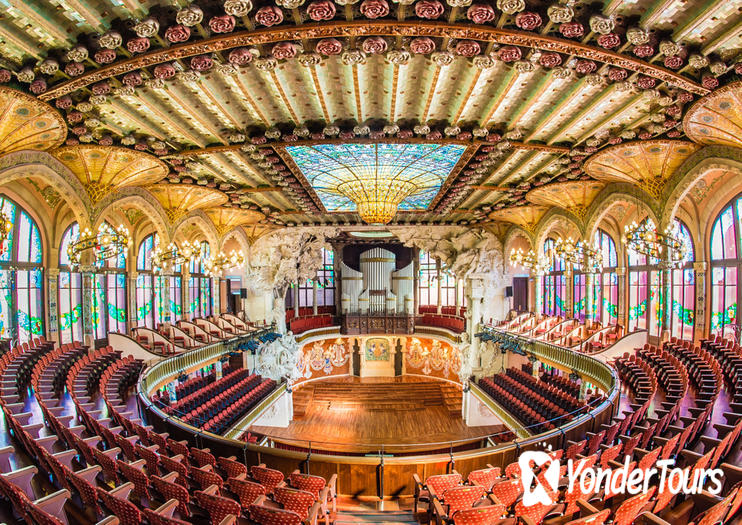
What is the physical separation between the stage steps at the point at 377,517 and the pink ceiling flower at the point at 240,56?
23.5ft

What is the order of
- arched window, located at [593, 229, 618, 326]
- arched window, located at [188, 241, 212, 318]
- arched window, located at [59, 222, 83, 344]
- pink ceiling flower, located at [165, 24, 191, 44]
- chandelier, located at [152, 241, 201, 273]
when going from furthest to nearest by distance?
1. arched window, located at [188, 241, 212, 318]
2. arched window, located at [593, 229, 618, 326]
3. arched window, located at [59, 222, 83, 344]
4. chandelier, located at [152, 241, 201, 273]
5. pink ceiling flower, located at [165, 24, 191, 44]

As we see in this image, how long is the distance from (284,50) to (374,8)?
61.0 inches

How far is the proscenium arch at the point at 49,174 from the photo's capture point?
962 cm

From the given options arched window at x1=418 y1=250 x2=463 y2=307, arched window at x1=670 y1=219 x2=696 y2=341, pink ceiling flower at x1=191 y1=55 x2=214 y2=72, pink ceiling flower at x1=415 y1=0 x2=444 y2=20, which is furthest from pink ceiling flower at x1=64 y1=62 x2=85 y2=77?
arched window at x1=418 y1=250 x2=463 y2=307

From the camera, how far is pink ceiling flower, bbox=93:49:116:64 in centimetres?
596

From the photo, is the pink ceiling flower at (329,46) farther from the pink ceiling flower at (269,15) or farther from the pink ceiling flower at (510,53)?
the pink ceiling flower at (510,53)

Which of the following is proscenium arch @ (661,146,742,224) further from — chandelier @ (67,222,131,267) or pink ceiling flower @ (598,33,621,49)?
chandelier @ (67,222,131,267)

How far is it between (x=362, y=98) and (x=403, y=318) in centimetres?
2293

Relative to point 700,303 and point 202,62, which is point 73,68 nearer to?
point 202,62

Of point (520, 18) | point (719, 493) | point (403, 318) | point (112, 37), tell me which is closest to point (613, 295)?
point (403, 318)

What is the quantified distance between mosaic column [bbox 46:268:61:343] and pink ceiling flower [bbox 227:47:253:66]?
52.2 ft

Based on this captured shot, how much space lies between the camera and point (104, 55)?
19.6 ft

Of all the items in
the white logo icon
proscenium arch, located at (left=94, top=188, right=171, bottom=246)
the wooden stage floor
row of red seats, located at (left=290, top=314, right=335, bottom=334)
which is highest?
proscenium arch, located at (left=94, top=188, right=171, bottom=246)

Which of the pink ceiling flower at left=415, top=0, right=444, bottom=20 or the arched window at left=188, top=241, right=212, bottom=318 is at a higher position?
the pink ceiling flower at left=415, top=0, right=444, bottom=20
